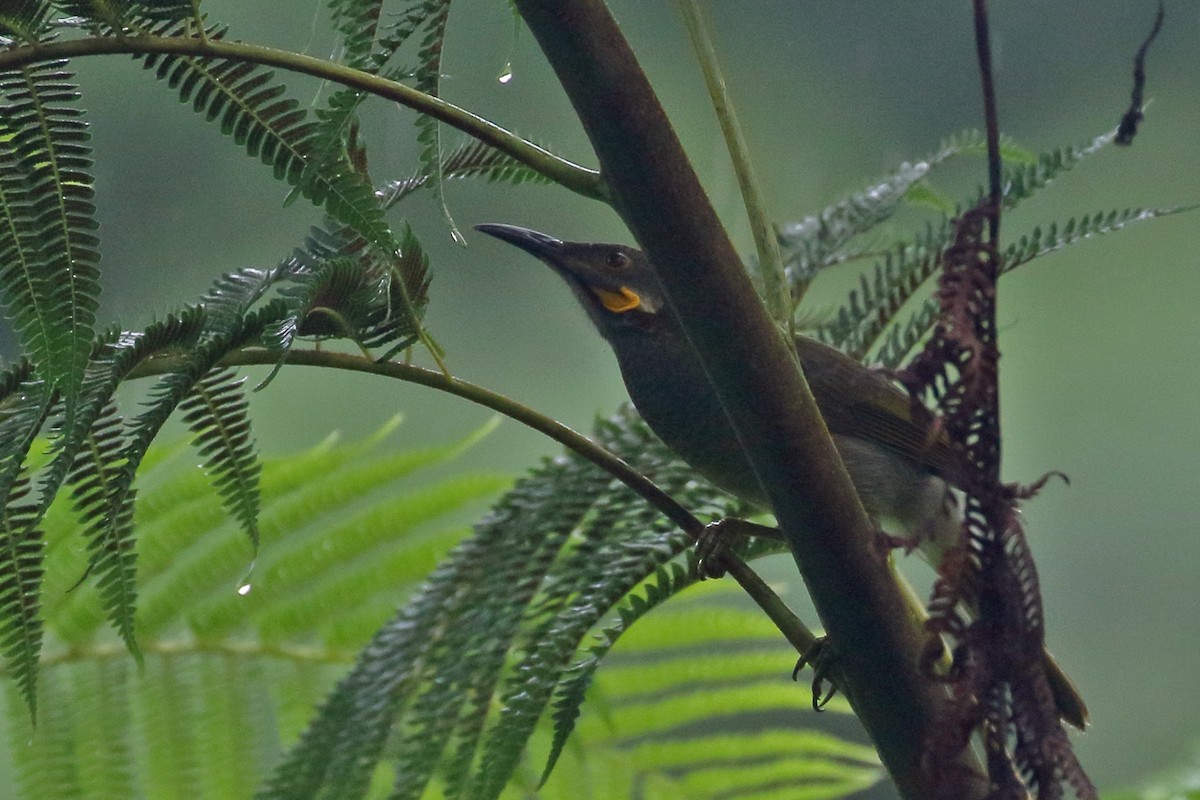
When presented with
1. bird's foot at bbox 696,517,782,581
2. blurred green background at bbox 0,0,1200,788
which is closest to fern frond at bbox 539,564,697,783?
bird's foot at bbox 696,517,782,581

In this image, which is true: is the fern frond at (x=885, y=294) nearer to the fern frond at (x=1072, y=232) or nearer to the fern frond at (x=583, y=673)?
the fern frond at (x=1072, y=232)

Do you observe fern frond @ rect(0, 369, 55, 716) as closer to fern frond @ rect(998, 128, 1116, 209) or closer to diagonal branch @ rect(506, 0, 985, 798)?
Result: diagonal branch @ rect(506, 0, 985, 798)

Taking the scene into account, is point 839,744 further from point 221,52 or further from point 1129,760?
point 221,52

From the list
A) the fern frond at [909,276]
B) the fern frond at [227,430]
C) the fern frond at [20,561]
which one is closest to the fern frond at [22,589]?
the fern frond at [20,561]

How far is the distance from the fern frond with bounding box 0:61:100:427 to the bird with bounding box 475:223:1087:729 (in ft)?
3.06

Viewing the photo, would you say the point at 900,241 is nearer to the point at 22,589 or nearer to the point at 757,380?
the point at 757,380

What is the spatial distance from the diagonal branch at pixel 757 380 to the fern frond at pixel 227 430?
535mm

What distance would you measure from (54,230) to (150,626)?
144 centimetres

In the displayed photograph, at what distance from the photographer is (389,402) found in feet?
12.0

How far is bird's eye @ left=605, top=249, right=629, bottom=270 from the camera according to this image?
7.40ft

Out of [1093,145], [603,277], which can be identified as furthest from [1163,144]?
[603,277]

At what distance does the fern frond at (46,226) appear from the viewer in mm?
1014

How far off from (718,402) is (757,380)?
0.86 metres

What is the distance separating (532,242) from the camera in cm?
215
